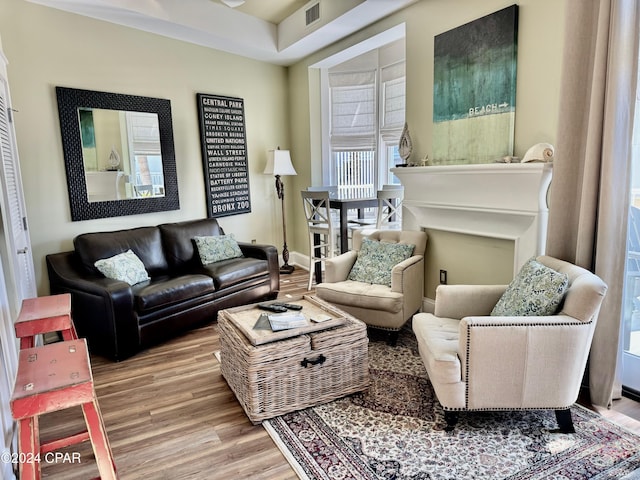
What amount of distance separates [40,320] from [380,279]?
234 cm

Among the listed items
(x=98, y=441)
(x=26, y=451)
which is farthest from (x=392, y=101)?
(x=26, y=451)

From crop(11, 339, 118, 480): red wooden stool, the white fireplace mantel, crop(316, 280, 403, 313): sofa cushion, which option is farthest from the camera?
crop(316, 280, 403, 313): sofa cushion

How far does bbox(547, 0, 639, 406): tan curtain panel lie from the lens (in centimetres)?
210

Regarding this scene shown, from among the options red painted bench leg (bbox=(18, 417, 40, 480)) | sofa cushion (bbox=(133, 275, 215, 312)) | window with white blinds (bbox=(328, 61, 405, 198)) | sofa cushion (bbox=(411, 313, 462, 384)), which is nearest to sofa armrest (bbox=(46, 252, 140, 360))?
sofa cushion (bbox=(133, 275, 215, 312))

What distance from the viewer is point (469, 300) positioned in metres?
2.54

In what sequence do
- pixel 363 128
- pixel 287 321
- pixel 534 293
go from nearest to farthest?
pixel 534 293 → pixel 287 321 → pixel 363 128

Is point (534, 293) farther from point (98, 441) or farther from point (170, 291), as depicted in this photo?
point (170, 291)

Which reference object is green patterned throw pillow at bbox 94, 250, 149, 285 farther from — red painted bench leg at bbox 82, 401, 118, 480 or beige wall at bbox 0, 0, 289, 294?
red painted bench leg at bbox 82, 401, 118, 480

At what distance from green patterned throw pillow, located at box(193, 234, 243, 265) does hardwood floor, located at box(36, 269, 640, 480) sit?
1189 millimetres

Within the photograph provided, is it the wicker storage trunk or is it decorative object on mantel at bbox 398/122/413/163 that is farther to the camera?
decorative object on mantel at bbox 398/122/413/163

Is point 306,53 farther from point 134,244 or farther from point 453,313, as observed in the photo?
point 453,313

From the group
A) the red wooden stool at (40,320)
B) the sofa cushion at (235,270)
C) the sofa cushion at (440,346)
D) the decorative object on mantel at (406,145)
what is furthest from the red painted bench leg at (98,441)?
the decorative object on mantel at (406,145)

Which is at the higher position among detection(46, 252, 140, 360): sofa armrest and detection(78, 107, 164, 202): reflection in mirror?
detection(78, 107, 164, 202): reflection in mirror

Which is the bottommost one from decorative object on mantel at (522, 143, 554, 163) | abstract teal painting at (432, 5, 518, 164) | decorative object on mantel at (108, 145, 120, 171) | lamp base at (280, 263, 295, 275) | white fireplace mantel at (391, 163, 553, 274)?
lamp base at (280, 263, 295, 275)
